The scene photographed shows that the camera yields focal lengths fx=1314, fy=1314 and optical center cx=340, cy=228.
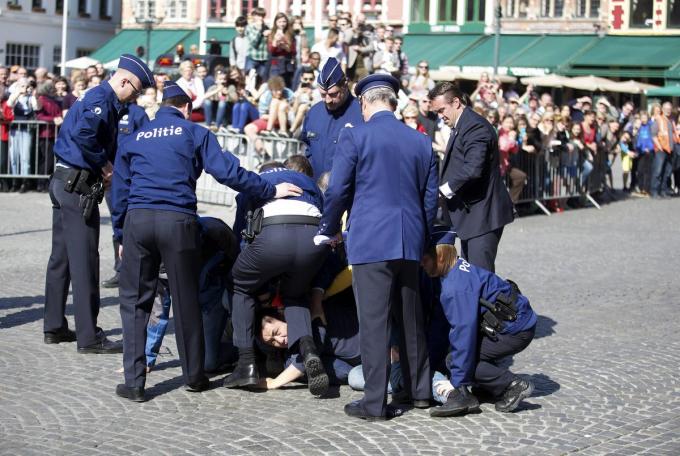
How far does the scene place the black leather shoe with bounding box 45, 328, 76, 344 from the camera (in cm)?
948

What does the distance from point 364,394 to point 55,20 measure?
58338 mm

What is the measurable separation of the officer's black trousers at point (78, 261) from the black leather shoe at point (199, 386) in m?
1.42

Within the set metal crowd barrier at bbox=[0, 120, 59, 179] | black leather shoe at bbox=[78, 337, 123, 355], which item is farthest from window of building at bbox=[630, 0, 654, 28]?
black leather shoe at bbox=[78, 337, 123, 355]

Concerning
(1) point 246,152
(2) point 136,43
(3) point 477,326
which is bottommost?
(3) point 477,326

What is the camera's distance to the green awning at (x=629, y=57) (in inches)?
1666

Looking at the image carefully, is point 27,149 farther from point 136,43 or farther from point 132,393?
point 136,43

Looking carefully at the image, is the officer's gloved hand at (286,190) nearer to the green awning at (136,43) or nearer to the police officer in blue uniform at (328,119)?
the police officer in blue uniform at (328,119)

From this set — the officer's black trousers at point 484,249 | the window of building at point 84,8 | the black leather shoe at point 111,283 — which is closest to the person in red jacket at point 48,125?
the black leather shoe at point 111,283

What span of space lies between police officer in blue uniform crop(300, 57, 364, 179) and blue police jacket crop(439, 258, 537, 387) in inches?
90.0

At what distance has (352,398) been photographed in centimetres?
801

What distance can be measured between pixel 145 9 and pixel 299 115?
151 feet

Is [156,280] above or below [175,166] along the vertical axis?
below

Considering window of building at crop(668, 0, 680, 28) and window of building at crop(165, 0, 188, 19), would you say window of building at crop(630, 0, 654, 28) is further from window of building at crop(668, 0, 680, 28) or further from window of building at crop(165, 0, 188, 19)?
window of building at crop(165, 0, 188, 19)

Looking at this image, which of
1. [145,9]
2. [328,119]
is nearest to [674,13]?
[145,9]
